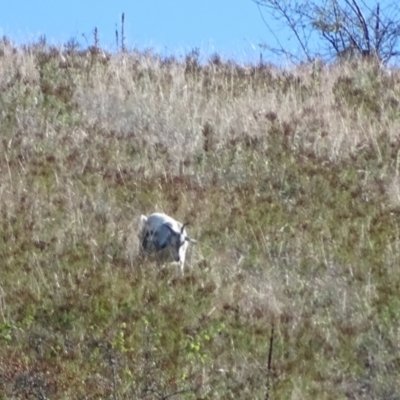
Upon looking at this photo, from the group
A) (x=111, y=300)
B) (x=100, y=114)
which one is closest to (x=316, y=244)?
(x=111, y=300)

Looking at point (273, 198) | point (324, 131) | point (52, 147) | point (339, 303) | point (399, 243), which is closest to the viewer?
point (339, 303)

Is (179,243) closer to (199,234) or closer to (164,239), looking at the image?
(164,239)

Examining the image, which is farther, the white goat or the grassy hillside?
the white goat

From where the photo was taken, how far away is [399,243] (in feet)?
26.2

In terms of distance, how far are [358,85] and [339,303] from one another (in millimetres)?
→ 5480

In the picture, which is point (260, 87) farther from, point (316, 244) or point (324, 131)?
point (316, 244)

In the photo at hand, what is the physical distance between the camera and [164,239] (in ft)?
25.1

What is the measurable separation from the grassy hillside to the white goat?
3.6 inches

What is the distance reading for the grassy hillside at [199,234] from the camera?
6.39 m

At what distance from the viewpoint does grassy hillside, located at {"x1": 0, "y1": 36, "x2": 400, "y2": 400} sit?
639 cm

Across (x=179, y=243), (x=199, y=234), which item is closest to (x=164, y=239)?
(x=179, y=243)

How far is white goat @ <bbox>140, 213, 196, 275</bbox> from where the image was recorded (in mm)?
7672

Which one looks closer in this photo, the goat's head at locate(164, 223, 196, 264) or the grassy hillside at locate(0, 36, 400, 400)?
the grassy hillside at locate(0, 36, 400, 400)

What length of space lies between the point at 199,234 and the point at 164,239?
0.58 meters
